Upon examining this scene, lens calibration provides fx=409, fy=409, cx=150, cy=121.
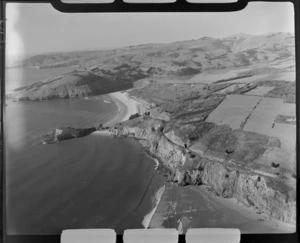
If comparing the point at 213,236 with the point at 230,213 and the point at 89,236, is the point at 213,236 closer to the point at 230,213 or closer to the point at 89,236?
the point at 230,213

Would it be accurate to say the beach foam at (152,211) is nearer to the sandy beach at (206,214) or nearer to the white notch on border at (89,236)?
the sandy beach at (206,214)

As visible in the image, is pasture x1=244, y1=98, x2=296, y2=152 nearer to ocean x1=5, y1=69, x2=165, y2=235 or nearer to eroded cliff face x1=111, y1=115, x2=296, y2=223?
eroded cliff face x1=111, y1=115, x2=296, y2=223

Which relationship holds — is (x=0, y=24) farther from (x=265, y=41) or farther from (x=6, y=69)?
(x=265, y=41)

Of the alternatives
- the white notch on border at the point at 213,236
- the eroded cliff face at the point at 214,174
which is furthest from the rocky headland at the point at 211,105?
the white notch on border at the point at 213,236

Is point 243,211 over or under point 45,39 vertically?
under

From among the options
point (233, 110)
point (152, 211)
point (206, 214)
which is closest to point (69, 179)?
point (152, 211)

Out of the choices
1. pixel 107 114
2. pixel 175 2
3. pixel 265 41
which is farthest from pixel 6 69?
pixel 265 41
